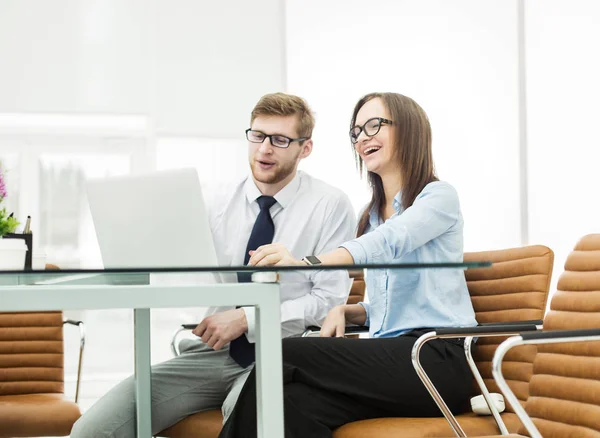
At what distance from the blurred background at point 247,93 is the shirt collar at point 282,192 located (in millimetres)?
3119

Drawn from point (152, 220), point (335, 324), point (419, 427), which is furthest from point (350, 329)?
point (152, 220)

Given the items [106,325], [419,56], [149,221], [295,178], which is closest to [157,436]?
[149,221]

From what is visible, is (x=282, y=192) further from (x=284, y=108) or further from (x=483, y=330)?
(x=483, y=330)

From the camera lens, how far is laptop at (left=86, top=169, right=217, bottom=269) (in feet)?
5.56

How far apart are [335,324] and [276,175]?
55 cm

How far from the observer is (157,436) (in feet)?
6.97

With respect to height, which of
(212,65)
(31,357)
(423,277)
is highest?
(212,65)

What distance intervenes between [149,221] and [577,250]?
1007 millimetres

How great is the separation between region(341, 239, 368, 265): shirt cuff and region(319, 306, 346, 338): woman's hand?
13.3 inches

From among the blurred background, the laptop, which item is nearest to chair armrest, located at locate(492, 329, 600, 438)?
the laptop

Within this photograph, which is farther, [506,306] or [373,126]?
[373,126]

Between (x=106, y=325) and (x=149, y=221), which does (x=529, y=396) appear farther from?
(x=106, y=325)

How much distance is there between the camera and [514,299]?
6.75 ft

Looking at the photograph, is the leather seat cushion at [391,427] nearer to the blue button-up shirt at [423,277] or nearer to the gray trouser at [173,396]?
the gray trouser at [173,396]
